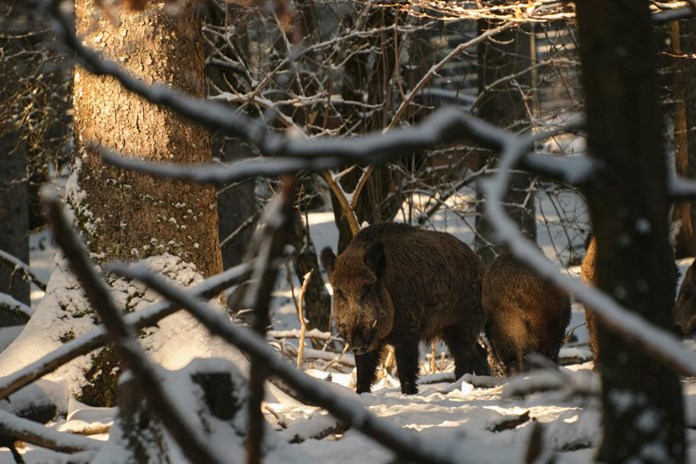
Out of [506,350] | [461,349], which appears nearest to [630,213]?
[506,350]

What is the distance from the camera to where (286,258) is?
Result: 7.22ft

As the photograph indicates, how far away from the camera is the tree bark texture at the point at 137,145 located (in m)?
6.39

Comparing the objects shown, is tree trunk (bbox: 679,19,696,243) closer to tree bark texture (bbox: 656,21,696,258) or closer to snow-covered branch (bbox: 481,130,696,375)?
tree bark texture (bbox: 656,21,696,258)

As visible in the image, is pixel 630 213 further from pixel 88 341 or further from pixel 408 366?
pixel 408 366

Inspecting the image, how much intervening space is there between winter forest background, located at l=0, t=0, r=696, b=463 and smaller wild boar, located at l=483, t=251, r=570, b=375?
0.32 meters

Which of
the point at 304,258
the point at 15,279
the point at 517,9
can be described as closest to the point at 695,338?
the point at 517,9

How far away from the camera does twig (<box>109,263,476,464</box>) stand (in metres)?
1.94

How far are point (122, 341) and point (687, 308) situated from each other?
5448 mm

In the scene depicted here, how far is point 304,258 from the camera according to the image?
14.4m

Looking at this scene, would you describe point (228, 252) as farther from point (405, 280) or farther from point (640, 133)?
point (640, 133)

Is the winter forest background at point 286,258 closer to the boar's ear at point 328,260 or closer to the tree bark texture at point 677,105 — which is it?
the tree bark texture at point 677,105

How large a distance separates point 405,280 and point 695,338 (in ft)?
7.78

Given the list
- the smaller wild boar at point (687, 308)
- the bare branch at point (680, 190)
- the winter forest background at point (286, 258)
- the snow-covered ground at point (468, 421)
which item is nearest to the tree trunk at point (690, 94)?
the winter forest background at point (286, 258)

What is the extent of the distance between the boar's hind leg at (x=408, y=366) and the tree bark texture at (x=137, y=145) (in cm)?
200
